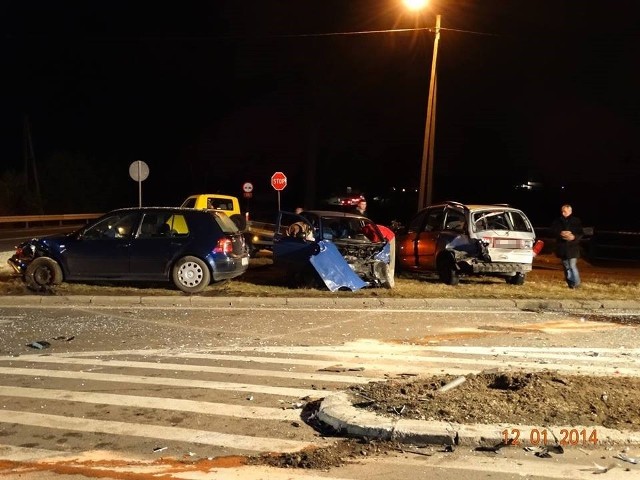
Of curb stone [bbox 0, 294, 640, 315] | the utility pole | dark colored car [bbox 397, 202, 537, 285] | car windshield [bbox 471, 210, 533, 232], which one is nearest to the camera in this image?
curb stone [bbox 0, 294, 640, 315]

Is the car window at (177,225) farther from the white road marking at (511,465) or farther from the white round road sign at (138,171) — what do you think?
the white road marking at (511,465)

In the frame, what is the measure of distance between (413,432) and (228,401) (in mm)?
1895

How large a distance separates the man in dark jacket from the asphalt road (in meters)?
2.21

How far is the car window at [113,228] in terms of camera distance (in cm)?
1291

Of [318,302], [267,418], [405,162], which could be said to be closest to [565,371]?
[267,418]

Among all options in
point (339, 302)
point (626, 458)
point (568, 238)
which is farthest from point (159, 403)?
point (568, 238)

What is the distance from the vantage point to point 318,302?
1228 cm

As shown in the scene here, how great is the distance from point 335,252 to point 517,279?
4.38m

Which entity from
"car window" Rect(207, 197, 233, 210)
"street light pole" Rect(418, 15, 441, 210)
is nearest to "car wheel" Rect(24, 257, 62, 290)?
"car window" Rect(207, 197, 233, 210)

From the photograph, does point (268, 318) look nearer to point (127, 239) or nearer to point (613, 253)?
point (127, 239)

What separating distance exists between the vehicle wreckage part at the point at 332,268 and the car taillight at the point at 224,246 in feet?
5.25

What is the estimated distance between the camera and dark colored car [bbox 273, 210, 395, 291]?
1308cm

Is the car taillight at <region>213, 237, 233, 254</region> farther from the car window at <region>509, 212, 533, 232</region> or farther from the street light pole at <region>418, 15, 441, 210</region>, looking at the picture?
the street light pole at <region>418, 15, 441, 210</region>

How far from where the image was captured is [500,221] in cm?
1442
